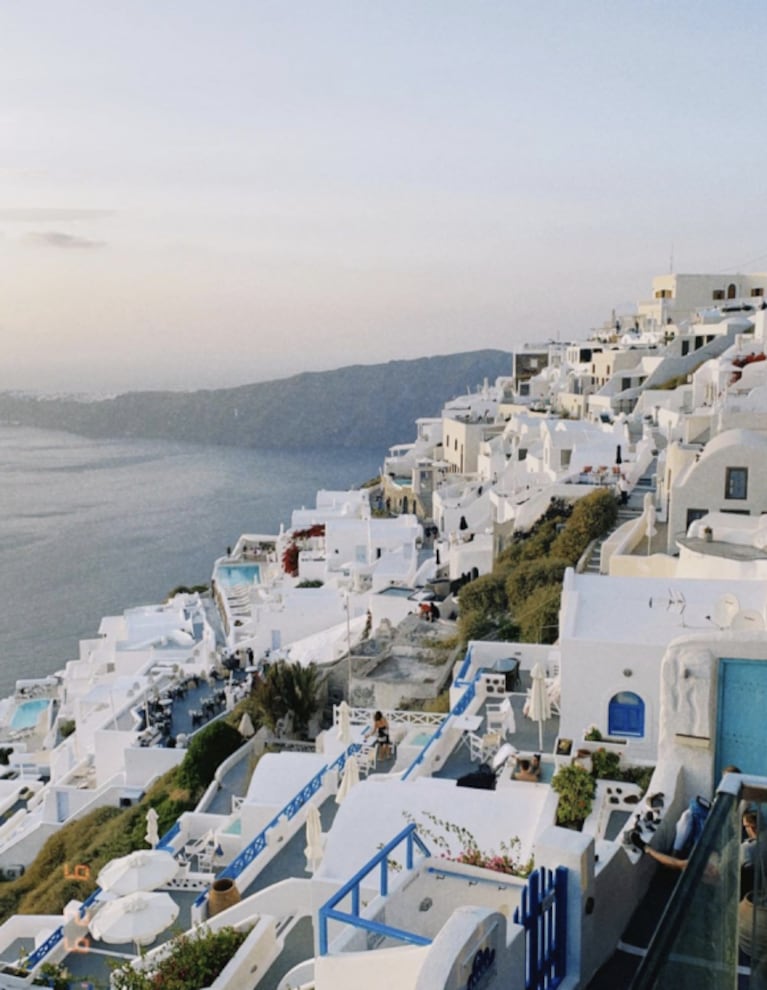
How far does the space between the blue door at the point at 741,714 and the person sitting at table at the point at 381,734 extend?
7117mm

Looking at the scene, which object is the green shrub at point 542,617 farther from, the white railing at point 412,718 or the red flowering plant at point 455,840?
the red flowering plant at point 455,840

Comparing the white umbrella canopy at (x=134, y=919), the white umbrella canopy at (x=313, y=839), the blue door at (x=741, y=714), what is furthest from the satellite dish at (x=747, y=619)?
the white umbrella canopy at (x=134, y=919)

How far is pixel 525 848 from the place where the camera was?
25.6ft

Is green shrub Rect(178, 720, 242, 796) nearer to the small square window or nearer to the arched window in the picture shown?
the arched window

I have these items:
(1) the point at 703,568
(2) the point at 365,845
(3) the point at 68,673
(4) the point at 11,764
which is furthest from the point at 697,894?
(3) the point at 68,673

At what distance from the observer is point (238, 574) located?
4288 centimetres

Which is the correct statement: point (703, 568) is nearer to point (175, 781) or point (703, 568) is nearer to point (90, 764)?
point (175, 781)

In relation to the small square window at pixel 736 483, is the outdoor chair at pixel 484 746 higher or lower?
lower

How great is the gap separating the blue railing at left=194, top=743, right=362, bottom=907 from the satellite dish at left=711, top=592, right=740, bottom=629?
476 cm

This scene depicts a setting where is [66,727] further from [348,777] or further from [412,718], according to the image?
[348,777]

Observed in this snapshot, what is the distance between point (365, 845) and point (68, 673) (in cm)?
3058

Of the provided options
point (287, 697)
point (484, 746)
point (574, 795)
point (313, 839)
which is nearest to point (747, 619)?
point (484, 746)

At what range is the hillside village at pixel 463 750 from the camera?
412cm

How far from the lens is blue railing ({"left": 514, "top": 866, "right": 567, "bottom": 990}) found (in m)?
3.90
